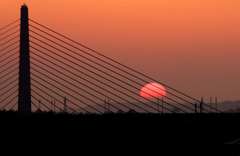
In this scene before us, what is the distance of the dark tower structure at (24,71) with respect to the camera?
4072cm

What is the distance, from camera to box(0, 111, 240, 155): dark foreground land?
84.1ft

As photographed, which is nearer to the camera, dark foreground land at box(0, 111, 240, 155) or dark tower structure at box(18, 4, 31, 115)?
dark foreground land at box(0, 111, 240, 155)

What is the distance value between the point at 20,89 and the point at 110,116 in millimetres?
11387

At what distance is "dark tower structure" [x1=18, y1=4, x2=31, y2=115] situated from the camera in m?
40.7

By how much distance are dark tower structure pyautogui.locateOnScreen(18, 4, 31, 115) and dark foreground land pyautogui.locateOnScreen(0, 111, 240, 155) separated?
3.47 ft

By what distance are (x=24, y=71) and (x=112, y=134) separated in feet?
29.1

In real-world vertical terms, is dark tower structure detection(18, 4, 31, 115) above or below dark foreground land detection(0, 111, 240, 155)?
above

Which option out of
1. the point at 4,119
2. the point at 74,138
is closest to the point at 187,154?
the point at 74,138

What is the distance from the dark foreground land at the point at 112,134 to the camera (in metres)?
25.6

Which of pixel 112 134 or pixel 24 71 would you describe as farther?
pixel 24 71

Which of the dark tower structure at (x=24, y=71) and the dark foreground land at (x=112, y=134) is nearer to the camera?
the dark foreground land at (x=112, y=134)

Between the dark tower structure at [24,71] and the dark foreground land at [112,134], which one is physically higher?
the dark tower structure at [24,71]

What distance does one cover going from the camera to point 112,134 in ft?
134

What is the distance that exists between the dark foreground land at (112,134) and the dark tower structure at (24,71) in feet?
3.47
